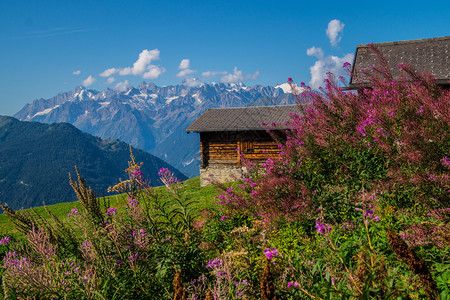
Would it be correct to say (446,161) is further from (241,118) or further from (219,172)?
(241,118)

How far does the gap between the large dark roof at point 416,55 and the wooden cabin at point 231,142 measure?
709cm

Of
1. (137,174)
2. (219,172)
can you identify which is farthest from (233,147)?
(137,174)

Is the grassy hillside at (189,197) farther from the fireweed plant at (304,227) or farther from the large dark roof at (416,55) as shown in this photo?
the large dark roof at (416,55)

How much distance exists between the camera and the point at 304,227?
4.95 m

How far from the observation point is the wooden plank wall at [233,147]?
2034 cm

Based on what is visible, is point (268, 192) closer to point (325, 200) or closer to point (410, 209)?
point (325, 200)

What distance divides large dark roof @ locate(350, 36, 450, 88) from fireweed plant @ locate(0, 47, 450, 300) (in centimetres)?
740

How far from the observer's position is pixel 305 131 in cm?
625

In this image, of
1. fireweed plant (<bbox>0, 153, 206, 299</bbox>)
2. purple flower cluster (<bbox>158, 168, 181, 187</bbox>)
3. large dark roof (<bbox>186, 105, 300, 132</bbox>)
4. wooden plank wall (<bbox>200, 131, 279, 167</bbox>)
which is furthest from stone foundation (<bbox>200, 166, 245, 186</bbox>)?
purple flower cluster (<bbox>158, 168, 181, 187</bbox>)

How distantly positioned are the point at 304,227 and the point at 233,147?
1618 cm

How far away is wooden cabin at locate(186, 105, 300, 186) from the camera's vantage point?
20.3m

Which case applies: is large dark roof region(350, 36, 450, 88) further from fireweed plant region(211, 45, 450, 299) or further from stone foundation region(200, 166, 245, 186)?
stone foundation region(200, 166, 245, 186)

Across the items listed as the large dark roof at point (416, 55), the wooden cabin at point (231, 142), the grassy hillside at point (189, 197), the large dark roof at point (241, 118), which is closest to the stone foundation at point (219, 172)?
the wooden cabin at point (231, 142)

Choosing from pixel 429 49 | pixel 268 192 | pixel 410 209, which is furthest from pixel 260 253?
pixel 429 49
